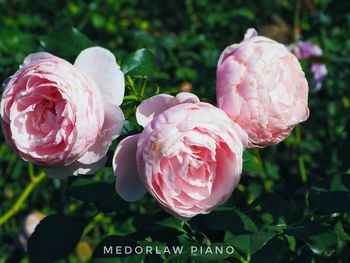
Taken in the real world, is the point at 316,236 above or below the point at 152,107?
below

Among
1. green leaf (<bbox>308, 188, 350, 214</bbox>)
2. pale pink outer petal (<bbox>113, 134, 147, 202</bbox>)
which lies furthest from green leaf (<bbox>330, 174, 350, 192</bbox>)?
pale pink outer petal (<bbox>113, 134, 147, 202</bbox>)

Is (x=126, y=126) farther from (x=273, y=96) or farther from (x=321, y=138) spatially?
(x=321, y=138)

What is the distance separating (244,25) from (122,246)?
1.55 meters

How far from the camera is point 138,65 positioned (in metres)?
1.23

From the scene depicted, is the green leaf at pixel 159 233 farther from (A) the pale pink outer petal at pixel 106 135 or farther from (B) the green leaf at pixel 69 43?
(B) the green leaf at pixel 69 43

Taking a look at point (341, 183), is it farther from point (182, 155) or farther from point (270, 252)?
point (182, 155)

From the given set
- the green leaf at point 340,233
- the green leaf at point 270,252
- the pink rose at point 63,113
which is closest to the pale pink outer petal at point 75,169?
the pink rose at point 63,113

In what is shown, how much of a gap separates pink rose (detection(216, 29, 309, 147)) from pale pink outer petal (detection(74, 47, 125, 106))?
149 millimetres

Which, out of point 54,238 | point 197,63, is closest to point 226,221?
point 54,238

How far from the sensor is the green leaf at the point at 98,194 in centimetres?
121

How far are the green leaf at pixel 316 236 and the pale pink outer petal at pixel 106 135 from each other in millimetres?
316

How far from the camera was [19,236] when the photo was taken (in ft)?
6.80

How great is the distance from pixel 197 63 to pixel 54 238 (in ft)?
3.57

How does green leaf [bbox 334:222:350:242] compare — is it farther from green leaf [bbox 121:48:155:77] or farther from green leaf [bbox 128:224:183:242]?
green leaf [bbox 121:48:155:77]
